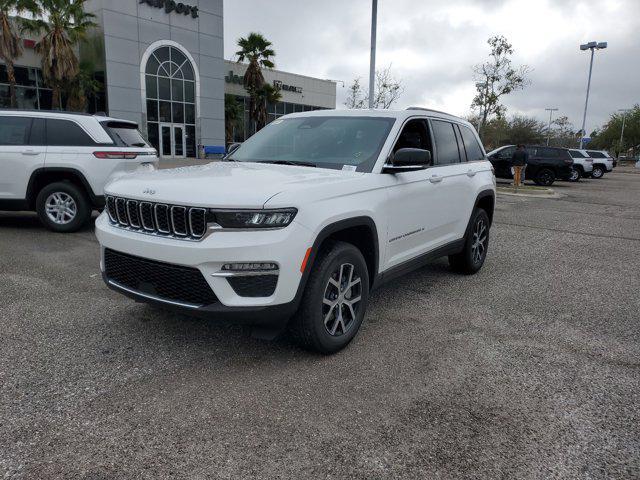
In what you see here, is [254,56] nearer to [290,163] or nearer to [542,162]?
[542,162]

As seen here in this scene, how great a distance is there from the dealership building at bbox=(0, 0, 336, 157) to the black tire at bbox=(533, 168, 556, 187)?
861 inches

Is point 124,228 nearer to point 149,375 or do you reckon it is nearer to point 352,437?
point 149,375

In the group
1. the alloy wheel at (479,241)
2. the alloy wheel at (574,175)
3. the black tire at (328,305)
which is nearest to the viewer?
the black tire at (328,305)

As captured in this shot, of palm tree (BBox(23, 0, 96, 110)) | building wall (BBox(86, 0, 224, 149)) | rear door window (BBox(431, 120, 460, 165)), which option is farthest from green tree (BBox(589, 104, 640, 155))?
rear door window (BBox(431, 120, 460, 165))

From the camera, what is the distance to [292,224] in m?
3.03

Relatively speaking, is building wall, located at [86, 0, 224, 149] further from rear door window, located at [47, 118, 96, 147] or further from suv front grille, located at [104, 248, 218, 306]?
suv front grille, located at [104, 248, 218, 306]

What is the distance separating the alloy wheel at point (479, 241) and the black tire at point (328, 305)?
2.61 m

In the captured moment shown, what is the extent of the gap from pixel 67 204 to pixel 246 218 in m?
5.77

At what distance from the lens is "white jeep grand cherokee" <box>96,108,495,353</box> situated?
2980 mm

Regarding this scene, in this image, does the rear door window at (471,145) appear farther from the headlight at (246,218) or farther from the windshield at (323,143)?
the headlight at (246,218)

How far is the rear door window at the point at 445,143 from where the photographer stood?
4992mm

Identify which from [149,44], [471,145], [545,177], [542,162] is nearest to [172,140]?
[149,44]

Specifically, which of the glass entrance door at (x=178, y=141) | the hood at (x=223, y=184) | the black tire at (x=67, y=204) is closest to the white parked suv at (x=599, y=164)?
the glass entrance door at (x=178, y=141)

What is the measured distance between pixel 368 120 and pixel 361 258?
4.67 feet
